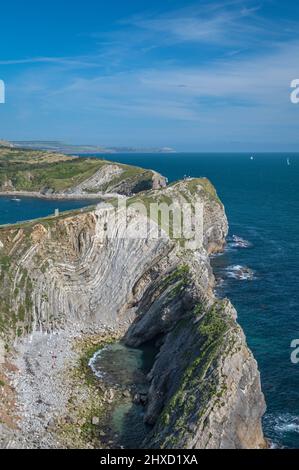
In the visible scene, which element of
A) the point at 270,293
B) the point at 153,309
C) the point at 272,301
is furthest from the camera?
the point at 270,293

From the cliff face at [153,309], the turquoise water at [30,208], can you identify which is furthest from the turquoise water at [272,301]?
the turquoise water at [30,208]

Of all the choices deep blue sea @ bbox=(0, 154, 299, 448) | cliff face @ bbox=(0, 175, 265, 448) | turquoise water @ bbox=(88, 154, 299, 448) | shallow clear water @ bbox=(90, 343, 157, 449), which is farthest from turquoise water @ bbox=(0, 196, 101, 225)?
shallow clear water @ bbox=(90, 343, 157, 449)

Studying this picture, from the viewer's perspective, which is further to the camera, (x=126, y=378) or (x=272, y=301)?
(x=272, y=301)

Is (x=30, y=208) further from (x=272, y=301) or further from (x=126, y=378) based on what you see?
(x=126, y=378)

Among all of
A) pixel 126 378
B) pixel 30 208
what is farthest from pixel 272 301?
pixel 30 208

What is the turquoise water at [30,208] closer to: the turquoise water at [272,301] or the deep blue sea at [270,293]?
the deep blue sea at [270,293]

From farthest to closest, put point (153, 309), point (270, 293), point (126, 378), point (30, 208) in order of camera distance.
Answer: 1. point (30, 208)
2. point (270, 293)
3. point (153, 309)
4. point (126, 378)
